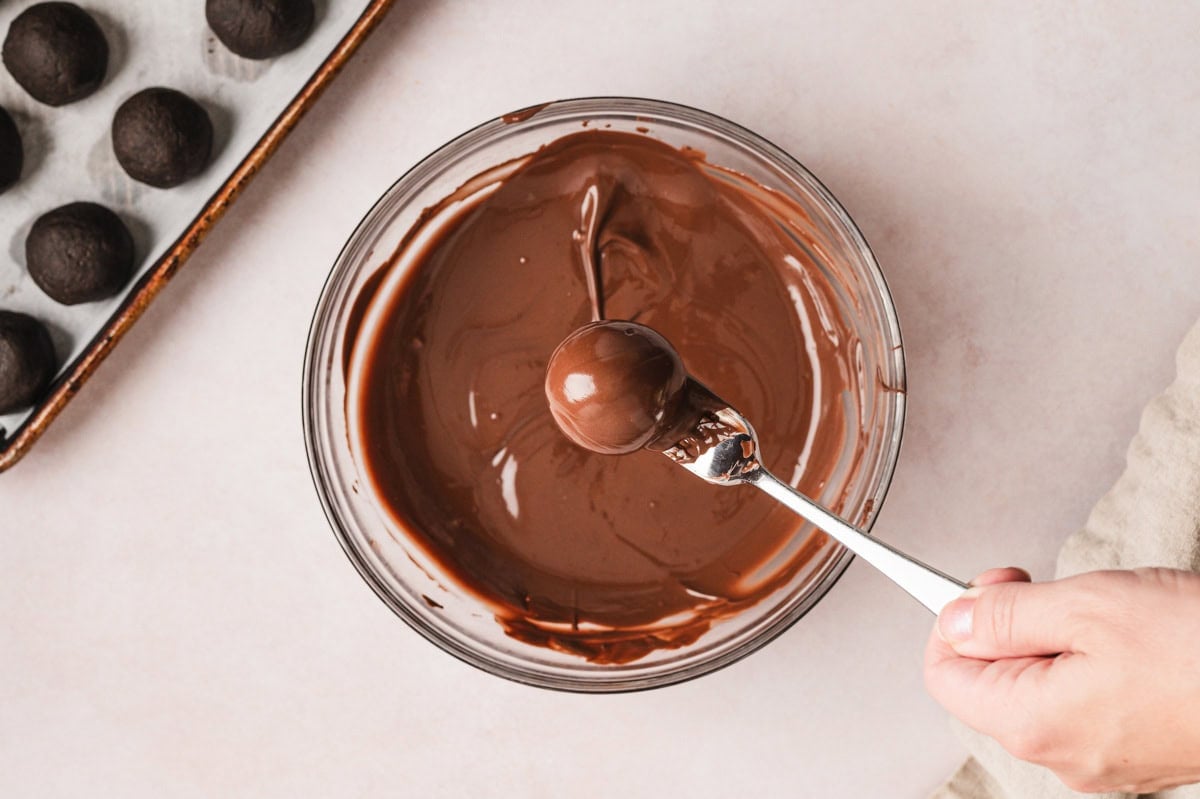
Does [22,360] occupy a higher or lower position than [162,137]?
lower

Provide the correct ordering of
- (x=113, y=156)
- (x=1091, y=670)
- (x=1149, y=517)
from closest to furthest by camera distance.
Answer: (x=1091, y=670) → (x=1149, y=517) → (x=113, y=156)

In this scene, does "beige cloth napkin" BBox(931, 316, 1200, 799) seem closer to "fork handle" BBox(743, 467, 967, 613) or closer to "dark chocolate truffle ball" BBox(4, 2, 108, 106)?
"fork handle" BBox(743, 467, 967, 613)

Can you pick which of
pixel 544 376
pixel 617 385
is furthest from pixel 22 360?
pixel 617 385

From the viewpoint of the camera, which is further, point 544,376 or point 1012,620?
point 544,376

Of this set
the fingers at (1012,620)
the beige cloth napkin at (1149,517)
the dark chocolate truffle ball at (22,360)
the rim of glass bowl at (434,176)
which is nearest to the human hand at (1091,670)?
the fingers at (1012,620)

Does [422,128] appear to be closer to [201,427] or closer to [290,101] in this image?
[290,101]

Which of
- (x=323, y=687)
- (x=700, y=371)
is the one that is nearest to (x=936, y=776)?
(x=700, y=371)

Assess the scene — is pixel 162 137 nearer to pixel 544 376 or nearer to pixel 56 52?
pixel 56 52
